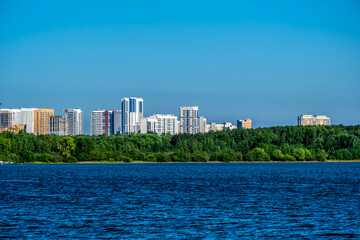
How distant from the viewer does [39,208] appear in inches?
1700

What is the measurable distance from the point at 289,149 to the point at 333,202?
13891 centimetres

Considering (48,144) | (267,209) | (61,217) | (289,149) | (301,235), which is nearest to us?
(301,235)

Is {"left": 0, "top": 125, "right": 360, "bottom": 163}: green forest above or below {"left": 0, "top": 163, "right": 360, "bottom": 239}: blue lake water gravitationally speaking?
above

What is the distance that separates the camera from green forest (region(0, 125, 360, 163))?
16725 cm

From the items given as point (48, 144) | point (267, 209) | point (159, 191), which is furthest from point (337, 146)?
point (267, 209)

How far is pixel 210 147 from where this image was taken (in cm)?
18812

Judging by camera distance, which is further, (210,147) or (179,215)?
(210,147)

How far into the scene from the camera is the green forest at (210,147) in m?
167

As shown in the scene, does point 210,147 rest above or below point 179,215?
above

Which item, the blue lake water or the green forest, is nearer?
the blue lake water

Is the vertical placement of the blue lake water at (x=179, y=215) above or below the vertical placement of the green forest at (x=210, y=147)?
below

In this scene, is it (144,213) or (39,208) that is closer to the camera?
(144,213)

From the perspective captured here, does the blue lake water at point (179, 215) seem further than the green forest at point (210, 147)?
No

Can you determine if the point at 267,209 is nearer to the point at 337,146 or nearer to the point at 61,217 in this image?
the point at 61,217
